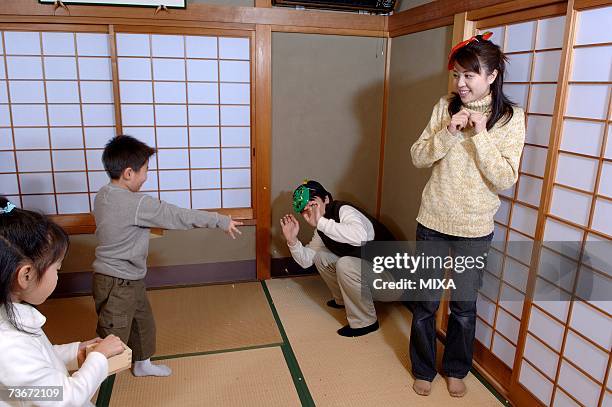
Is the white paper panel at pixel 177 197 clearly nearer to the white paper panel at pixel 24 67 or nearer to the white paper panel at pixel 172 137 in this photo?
the white paper panel at pixel 172 137

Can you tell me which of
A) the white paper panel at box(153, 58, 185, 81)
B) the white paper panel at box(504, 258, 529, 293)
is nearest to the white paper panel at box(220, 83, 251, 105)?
the white paper panel at box(153, 58, 185, 81)

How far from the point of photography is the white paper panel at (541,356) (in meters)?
2.01

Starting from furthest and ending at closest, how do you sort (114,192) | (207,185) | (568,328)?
1. (207,185)
2. (114,192)
3. (568,328)

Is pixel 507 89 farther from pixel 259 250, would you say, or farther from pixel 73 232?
pixel 73 232

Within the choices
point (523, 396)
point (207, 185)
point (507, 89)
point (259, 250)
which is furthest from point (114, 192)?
point (523, 396)

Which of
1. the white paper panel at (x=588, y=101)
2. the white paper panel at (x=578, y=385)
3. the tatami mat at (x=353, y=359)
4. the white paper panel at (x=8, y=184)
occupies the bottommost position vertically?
the tatami mat at (x=353, y=359)

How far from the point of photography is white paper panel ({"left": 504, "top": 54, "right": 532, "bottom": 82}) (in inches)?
83.0

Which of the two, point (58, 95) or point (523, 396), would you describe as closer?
point (523, 396)

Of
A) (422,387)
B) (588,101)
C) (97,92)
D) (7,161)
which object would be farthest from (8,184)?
(588,101)

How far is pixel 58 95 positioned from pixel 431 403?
2.97 m

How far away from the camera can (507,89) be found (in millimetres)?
2256

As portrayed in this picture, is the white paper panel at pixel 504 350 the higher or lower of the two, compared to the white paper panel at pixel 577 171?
lower

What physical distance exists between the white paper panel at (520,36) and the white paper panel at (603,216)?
0.79 m

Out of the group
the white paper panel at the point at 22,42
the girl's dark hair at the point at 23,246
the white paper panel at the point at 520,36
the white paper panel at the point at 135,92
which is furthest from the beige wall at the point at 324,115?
the girl's dark hair at the point at 23,246
